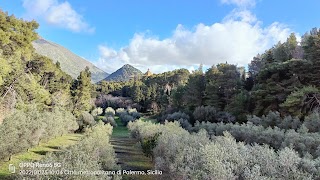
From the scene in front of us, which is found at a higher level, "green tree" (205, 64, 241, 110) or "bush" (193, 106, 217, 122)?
"green tree" (205, 64, 241, 110)

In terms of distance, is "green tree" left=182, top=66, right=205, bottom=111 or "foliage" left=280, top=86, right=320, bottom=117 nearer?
"foliage" left=280, top=86, right=320, bottom=117

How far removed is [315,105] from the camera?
65.9 feet

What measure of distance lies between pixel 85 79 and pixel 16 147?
31857 millimetres

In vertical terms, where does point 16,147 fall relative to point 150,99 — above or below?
below

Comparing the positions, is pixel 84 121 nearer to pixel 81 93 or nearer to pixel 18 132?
pixel 81 93

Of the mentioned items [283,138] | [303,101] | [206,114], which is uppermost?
[303,101]

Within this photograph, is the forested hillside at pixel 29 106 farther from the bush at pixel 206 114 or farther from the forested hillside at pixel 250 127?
the bush at pixel 206 114

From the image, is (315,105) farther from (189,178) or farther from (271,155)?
(189,178)

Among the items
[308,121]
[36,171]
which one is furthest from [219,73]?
[36,171]

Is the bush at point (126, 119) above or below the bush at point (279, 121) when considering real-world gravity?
below

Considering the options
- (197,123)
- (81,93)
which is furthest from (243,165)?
(81,93)

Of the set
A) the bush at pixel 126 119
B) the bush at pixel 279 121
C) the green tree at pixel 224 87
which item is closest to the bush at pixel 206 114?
the green tree at pixel 224 87

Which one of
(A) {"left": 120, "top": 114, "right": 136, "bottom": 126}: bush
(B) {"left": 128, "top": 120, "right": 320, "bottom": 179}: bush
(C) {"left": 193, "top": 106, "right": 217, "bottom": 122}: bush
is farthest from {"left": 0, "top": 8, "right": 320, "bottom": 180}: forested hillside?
(A) {"left": 120, "top": 114, "right": 136, "bottom": 126}: bush

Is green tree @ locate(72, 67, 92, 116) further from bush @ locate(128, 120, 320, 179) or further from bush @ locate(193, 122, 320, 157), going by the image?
bush @ locate(128, 120, 320, 179)
